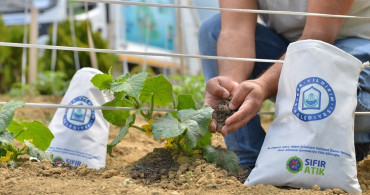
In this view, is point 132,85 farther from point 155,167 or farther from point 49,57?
point 49,57

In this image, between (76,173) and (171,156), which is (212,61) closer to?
(171,156)

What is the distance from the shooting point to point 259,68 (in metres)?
2.17

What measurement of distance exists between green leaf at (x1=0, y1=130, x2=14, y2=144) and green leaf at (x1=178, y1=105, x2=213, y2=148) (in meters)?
0.48

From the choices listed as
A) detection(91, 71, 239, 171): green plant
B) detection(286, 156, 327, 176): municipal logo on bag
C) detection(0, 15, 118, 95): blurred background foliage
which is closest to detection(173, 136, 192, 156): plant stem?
detection(91, 71, 239, 171): green plant

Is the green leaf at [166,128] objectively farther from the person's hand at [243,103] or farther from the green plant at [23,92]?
the green plant at [23,92]

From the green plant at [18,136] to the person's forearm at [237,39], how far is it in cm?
64

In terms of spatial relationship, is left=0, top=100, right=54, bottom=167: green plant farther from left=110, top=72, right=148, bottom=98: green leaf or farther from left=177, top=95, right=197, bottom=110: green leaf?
left=177, top=95, right=197, bottom=110: green leaf

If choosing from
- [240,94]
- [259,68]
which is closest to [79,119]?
[240,94]

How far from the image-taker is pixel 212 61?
2.14 metres

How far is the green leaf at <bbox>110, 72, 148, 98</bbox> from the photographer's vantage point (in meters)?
1.53

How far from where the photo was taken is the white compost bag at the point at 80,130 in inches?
74.3

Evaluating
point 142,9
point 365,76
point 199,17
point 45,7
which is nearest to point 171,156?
point 365,76

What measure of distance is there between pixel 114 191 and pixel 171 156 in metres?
0.37

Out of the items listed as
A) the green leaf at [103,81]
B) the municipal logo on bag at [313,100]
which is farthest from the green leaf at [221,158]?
the green leaf at [103,81]
